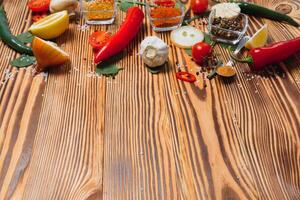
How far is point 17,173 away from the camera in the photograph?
3.52 feet

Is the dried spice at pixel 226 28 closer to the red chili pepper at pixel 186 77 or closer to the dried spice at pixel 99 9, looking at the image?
the red chili pepper at pixel 186 77

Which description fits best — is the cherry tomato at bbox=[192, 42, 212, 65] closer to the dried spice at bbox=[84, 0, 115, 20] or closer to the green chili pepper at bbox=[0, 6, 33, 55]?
the dried spice at bbox=[84, 0, 115, 20]

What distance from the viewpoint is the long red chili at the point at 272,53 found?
1.36 metres

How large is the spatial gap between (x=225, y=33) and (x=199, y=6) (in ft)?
0.70

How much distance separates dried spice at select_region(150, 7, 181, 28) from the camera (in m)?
1.52

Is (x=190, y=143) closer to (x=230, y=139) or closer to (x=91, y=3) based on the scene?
(x=230, y=139)

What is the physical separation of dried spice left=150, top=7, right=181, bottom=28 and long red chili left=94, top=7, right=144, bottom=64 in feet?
0.18

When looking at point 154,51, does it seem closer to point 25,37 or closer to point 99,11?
point 99,11

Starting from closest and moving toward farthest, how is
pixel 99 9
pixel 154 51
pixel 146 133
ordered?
1. pixel 146 133
2. pixel 154 51
3. pixel 99 9

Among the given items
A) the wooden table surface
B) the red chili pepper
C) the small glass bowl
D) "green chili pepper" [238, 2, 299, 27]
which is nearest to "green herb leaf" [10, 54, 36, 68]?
the wooden table surface

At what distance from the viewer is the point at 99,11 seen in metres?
1.55

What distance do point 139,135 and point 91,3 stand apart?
2.09 feet

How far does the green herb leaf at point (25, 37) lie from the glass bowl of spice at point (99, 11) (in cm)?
23

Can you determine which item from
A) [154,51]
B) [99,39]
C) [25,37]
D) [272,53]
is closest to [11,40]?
[25,37]
